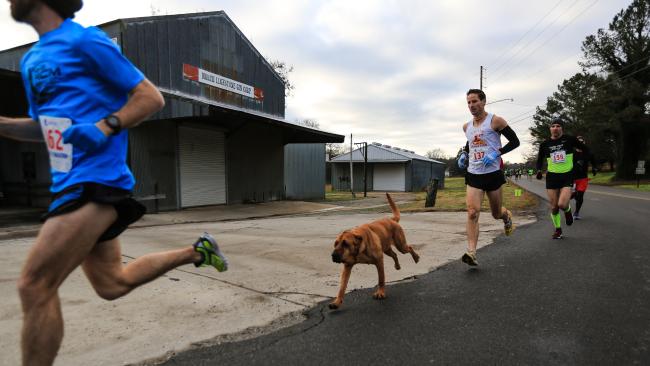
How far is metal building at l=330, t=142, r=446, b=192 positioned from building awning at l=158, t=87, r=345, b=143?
1995 cm

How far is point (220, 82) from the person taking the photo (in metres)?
16.5

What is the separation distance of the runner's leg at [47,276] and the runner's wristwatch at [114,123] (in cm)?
35

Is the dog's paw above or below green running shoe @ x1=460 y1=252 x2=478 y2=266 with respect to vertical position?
below

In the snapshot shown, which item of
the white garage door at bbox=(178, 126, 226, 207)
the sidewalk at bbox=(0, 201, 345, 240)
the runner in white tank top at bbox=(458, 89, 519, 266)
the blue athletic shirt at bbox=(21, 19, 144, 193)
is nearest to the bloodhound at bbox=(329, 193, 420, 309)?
the runner in white tank top at bbox=(458, 89, 519, 266)

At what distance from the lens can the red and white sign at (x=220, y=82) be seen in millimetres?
14898

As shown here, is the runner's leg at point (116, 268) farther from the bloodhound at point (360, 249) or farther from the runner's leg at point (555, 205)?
the runner's leg at point (555, 205)

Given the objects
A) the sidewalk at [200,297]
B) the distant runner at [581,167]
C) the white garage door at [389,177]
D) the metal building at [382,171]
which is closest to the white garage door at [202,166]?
the sidewalk at [200,297]

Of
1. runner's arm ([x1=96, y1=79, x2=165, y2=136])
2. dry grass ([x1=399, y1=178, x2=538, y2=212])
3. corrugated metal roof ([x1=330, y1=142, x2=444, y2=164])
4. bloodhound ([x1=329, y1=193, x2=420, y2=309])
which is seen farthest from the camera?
corrugated metal roof ([x1=330, y1=142, x2=444, y2=164])

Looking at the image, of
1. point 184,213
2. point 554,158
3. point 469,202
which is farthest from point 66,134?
point 184,213

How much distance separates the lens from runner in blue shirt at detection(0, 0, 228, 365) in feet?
5.94

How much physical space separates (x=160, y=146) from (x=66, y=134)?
39.7 feet

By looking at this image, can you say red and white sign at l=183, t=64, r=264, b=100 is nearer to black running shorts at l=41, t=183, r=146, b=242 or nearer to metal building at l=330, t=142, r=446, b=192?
black running shorts at l=41, t=183, r=146, b=242

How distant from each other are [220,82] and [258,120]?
3729 millimetres

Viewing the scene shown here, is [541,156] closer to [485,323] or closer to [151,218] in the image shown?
[485,323]
